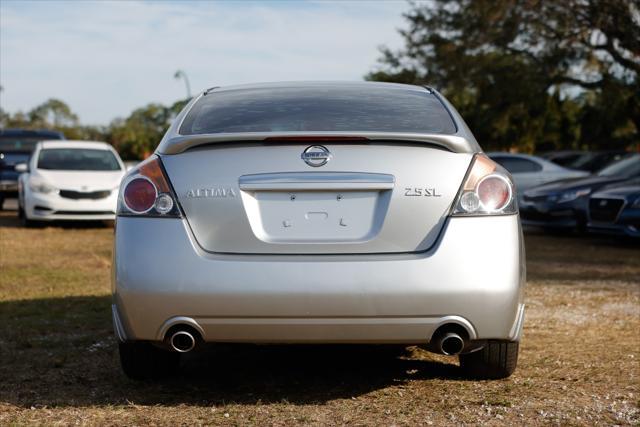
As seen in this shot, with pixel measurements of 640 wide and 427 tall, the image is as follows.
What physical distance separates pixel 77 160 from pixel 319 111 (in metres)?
13.9

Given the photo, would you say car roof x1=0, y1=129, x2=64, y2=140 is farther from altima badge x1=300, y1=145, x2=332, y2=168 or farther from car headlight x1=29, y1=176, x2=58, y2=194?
altima badge x1=300, y1=145, x2=332, y2=168

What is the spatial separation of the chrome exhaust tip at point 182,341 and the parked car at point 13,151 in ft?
61.9

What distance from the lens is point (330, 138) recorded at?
4.43 meters

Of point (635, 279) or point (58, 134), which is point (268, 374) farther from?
point (58, 134)

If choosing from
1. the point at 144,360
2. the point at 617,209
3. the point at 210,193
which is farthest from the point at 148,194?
the point at 617,209

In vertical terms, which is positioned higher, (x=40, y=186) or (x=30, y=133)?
(x=40, y=186)

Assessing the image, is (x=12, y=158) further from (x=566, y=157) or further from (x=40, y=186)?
(x=566, y=157)

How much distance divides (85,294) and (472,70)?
27.3 m

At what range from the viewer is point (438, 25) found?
36.2 metres

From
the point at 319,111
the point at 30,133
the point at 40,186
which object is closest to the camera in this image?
Result: the point at 319,111

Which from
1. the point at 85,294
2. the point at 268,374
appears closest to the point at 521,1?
the point at 85,294

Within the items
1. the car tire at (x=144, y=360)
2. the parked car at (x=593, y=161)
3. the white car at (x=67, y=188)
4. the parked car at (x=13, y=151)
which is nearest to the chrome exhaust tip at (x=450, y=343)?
the car tire at (x=144, y=360)

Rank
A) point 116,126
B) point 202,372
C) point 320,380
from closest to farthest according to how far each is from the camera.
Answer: point 320,380 < point 202,372 < point 116,126

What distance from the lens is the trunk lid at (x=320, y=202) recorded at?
4.29 m
